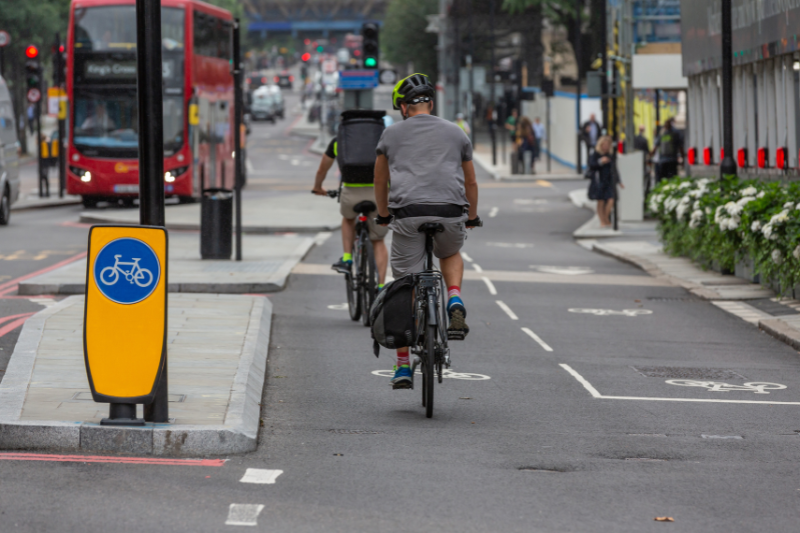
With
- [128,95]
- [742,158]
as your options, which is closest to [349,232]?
[742,158]

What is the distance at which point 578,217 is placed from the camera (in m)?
27.8

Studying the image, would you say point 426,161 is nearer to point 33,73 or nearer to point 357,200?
point 357,200

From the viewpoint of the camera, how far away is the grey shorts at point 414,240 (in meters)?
7.10

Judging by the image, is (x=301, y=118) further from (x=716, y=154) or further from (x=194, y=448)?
(x=194, y=448)

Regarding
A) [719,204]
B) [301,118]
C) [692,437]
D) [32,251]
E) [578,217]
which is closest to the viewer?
[692,437]

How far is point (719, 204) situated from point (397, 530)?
11298mm

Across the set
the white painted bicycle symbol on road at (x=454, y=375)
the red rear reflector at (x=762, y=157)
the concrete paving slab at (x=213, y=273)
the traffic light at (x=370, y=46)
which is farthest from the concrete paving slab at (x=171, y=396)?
the traffic light at (x=370, y=46)

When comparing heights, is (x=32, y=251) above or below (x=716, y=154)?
below

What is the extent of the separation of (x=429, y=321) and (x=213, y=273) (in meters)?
7.78

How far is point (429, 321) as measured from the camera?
6938 millimetres

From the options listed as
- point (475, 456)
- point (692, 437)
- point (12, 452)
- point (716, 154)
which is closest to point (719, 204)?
point (716, 154)

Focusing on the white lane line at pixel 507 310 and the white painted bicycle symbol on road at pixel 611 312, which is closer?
the white lane line at pixel 507 310

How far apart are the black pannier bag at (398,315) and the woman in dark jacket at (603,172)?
631 inches

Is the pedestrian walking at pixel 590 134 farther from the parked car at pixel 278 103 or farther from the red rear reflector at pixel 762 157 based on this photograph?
the parked car at pixel 278 103
